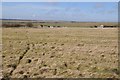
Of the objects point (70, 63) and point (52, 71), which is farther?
point (70, 63)

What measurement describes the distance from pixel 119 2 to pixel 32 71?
31.0 ft

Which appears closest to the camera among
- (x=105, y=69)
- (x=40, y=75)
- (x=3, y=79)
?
(x=3, y=79)

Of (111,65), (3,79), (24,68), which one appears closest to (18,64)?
(24,68)

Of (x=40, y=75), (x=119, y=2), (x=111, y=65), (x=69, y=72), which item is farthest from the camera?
(x=119, y=2)

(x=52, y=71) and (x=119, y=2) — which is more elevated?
(x=119, y=2)

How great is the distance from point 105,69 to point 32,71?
4.77 m

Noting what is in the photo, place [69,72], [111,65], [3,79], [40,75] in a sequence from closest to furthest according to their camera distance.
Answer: [3,79] < [40,75] < [69,72] < [111,65]

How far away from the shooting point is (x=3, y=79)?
591 inches

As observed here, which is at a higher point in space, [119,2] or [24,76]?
[119,2]

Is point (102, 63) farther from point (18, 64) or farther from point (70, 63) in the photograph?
point (18, 64)

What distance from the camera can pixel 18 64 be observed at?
19.9 m

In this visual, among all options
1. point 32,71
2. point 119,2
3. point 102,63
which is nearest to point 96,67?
point 102,63

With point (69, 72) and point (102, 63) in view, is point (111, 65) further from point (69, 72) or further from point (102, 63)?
point (69, 72)

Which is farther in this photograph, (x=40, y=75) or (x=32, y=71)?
(x=32, y=71)
